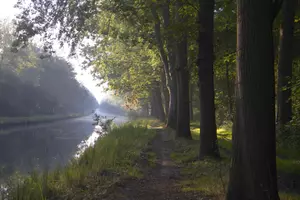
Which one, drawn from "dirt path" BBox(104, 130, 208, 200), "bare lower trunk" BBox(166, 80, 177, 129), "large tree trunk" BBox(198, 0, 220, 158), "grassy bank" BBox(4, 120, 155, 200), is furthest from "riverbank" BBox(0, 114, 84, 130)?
"large tree trunk" BBox(198, 0, 220, 158)

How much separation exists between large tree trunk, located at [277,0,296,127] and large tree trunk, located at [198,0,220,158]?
3142 millimetres

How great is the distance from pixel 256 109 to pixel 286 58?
804cm

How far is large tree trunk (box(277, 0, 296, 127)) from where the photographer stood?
11531 millimetres

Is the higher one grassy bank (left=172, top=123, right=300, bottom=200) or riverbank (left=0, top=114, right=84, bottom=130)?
grassy bank (left=172, top=123, right=300, bottom=200)

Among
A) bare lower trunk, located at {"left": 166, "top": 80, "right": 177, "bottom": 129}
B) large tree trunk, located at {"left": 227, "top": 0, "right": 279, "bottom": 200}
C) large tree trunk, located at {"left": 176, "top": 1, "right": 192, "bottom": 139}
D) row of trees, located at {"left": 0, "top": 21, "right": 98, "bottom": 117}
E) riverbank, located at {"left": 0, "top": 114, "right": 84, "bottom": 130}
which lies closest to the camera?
large tree trunk, located at {"left": 227, "top": 0, "right": 279, "bottom": 200}

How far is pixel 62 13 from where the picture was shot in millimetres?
12297

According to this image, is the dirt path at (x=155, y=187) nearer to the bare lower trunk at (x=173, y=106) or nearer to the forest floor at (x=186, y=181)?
the forest floor at (x=186, y=181)

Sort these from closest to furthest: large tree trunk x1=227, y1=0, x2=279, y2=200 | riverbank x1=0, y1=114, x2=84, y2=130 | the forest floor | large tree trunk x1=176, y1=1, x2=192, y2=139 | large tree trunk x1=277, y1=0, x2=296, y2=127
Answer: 1. large tree trunk x1=227, y1=0, x2=279, y2=200
2. the forest floor
3. large tree trunk x1=277, y1=0, x2=296, y2=127
4. large tree trunk x1=176, y1=1, x2=192, y2=139
5. riverbank x1=0, y1=114, x2=84, y2=130

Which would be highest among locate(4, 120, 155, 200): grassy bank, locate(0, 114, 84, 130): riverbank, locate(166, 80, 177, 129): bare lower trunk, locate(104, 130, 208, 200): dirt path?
locate(166, 80, 177, 129): bare lower trunk

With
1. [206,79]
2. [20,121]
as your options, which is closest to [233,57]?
[206,79]

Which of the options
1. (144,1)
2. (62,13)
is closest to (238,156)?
(144,1)

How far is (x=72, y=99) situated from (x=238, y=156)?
95897mm

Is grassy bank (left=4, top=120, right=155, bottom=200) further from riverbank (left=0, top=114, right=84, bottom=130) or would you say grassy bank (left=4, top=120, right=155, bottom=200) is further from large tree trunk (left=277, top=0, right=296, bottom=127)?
riverbank (left=0, top=114, right=84, bottom=130)

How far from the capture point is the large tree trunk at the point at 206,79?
1009 cm
